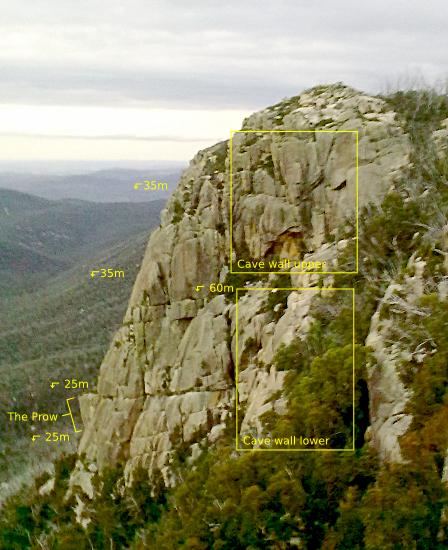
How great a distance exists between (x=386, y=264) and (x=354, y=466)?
33.2 ft

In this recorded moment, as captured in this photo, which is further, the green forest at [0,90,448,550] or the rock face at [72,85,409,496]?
the rock face at [72,85,409,496]

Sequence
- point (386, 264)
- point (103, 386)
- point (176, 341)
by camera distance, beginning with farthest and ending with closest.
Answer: point (103, 386)
point (176, 341)
point (386, 264)

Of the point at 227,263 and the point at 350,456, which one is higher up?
the point at 227,263

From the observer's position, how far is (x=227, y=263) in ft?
124

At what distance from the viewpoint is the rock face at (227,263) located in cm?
3231

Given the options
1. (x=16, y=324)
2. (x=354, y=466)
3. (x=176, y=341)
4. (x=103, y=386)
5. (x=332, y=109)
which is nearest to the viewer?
(x=354, y=466)

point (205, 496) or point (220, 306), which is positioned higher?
→ point (220, 306)


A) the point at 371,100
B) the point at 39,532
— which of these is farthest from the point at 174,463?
the point at 371,100

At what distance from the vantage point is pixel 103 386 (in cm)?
4338

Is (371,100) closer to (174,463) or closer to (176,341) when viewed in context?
(176,341)

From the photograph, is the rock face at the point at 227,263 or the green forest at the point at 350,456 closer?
the green forest at the point at 350,456

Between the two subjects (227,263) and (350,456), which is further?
(227,263)

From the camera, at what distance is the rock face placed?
3231 centimetres

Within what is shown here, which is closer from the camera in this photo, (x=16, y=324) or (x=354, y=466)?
(x=354, y=466)
